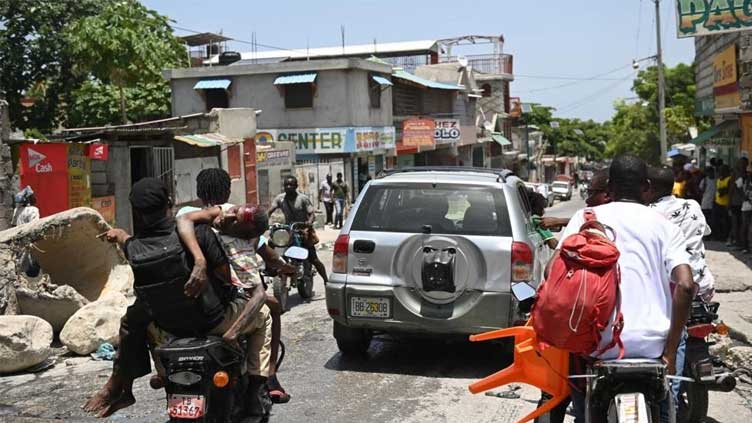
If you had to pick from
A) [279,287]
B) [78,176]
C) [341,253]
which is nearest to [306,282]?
[279,287]

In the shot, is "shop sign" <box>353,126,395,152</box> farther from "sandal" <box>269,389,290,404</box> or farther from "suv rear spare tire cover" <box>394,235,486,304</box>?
"sandal" <box>269,389,290,404</box>

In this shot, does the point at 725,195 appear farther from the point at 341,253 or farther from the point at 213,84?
the point at 213,84

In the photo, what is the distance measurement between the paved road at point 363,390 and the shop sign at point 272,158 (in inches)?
687

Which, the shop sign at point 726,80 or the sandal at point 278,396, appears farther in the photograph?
the shop sign at point 726,80

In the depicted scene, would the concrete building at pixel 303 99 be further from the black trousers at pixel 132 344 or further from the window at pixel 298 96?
the black trousers at pixel 132 344

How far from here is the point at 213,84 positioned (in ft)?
106

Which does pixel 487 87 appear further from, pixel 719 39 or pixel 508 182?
pixel 508 182

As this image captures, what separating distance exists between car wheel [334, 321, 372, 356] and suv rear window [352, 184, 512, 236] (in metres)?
0.90

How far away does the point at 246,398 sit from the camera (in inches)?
207

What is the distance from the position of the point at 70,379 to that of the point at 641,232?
200 inches

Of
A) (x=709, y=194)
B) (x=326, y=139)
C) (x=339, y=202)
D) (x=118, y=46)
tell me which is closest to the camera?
(x=709, y=194)

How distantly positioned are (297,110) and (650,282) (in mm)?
29243

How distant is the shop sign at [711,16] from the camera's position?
14.3m

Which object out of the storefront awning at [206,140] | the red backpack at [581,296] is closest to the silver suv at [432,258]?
the red backpack at [581,296]
